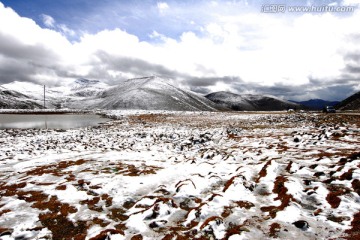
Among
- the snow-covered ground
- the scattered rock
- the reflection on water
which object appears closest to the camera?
the scattered rock

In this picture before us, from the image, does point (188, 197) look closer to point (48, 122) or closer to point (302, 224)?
point (302, 224)

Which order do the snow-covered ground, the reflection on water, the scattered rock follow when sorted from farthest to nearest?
the reflection on water → the snow-covered ground → the scattered rock

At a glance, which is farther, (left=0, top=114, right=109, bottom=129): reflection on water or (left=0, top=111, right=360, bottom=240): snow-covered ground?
→ (left=0, top=114, right=109, bottom=129): reflection on water

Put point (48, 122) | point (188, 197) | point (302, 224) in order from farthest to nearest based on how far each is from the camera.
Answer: point (48, 122), point (188, 197), point (302, 224)

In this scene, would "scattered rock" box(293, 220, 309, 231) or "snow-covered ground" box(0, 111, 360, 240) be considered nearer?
"scattered rock" box(293, 220, 309, 231)

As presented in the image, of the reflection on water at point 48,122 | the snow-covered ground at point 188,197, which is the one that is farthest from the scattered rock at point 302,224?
the reflection on water at point 48,122

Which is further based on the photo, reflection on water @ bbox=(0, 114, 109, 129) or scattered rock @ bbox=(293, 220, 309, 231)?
reflection on water @ bbox=(0, 114, 109, 129)

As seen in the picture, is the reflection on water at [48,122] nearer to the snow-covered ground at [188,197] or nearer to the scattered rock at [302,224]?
the snow-covered ground at [188,197]

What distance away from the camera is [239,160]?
39.4 feet

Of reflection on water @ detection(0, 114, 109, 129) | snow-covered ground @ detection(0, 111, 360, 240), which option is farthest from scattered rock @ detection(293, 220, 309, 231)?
reflection on water @ detection(0, 114, 109, 129)

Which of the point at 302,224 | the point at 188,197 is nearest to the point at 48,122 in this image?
the point at 188,197

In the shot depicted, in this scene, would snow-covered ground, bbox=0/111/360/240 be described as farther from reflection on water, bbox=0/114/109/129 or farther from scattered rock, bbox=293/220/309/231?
reflection on water, bbox=0/114/109/129

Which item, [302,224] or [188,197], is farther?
[188,197]

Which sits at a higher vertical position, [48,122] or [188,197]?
[48,122]
